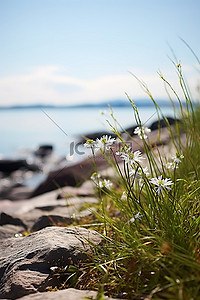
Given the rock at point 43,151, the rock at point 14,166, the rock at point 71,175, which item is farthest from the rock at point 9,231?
the rock at point 43,151

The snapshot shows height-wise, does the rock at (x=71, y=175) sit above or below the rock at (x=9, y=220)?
above

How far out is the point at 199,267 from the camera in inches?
60.4

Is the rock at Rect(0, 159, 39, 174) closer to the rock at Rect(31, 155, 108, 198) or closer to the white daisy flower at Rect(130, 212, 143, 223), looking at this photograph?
the rock at Rect(31, 155, 108, 198)

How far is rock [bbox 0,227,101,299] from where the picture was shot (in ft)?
6.57

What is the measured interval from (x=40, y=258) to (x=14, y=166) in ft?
35.2

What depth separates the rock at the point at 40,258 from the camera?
2004 mm

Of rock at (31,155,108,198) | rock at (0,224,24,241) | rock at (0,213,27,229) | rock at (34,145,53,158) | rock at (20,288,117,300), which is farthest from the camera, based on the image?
rock at (34,145,53,158)

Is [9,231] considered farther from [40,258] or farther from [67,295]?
[67,295]

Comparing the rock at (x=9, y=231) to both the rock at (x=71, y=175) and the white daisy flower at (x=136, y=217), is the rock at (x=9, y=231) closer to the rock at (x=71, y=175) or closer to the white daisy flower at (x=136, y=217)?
the white daisy flower at (x=136, y=217)

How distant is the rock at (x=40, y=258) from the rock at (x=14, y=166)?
1032cm

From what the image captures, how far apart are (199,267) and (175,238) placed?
337 mm

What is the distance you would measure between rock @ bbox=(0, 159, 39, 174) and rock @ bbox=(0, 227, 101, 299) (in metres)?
10.3

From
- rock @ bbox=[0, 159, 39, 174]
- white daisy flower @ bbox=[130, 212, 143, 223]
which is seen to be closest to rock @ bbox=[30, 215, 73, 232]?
white daisy flower @ bbox=[130, 212, 143, 223]

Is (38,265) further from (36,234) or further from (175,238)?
(175,238)
